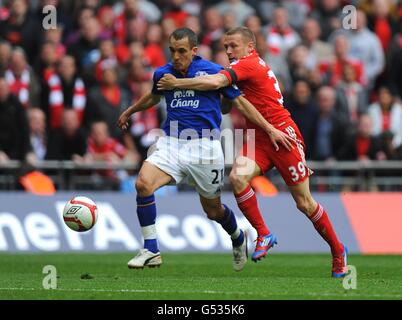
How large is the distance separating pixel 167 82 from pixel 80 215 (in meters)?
1.77

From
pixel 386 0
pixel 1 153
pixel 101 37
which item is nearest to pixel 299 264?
pixel 1 153

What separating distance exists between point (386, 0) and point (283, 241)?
6.62 meters

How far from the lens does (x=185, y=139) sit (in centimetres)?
1215

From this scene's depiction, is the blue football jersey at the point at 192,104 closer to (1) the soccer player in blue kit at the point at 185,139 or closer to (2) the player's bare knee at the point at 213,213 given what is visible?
(1) the soccer player in blue kit at the point at 185,139

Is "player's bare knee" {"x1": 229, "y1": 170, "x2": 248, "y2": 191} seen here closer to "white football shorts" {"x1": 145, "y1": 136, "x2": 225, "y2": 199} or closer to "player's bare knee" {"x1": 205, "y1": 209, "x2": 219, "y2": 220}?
"white football shorts" {"x1": 145, "y1": 136, "x2": 225, "y2": 199}

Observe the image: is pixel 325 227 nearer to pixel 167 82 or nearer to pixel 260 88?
pixel 260 88

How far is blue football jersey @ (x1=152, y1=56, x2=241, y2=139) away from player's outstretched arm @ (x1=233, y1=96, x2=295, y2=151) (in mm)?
153

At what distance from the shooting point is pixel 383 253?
1762 cm

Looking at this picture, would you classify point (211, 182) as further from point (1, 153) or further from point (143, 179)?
point (1, 153)

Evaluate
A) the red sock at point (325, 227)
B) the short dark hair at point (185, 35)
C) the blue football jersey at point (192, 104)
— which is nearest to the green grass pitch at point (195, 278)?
the red sock at point (325, 227)

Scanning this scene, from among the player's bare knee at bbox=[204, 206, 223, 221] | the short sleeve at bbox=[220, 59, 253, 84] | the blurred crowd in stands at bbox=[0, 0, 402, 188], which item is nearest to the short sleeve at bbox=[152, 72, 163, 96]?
the short sleeve at bbox=[220, 59, 253, 84]

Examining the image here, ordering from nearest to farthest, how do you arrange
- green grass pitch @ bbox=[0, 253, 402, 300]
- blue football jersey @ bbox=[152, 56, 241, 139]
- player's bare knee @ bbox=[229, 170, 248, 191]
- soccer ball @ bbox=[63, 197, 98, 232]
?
1. green grass pitch @ bbox=[0, 253, 402, 300]
2. player's bare knee @ bbox=[229, 170, 248, 191]
3. blue football jersey @ bbox=[152, 56, 241, 139]
4. soccer ball @ bbox=[63, 197, 98, 232]

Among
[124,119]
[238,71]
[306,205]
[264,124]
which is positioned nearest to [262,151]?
[264,124]

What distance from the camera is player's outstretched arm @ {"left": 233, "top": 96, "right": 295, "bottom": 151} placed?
11.9 m
